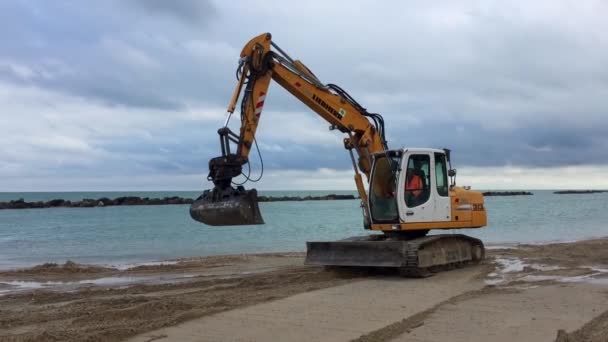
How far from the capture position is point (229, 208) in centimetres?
1025

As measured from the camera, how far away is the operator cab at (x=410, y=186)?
12.5 m

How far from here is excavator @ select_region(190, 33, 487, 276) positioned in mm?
11945

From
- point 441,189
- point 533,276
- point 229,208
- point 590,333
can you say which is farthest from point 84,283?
point 590,333

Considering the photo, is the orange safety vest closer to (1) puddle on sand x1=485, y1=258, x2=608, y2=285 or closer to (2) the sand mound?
(1) puddle on sand x1=485, y1=258, x2=608, y2=285

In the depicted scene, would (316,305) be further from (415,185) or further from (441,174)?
(441,174)

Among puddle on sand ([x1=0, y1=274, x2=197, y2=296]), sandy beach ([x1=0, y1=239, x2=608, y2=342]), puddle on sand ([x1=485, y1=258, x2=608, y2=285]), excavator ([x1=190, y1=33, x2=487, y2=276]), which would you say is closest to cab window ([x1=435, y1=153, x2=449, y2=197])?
excavator ([x1=190, y1=33, x2=487, y2=276])

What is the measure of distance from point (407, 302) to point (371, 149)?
4843 millimetres

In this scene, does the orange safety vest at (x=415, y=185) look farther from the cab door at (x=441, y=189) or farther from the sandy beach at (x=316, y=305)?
the sandy beach at (x=316, y=305)

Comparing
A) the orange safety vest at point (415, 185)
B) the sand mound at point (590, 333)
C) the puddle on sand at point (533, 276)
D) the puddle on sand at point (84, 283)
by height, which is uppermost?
the orange safety vest at point (415, 185)

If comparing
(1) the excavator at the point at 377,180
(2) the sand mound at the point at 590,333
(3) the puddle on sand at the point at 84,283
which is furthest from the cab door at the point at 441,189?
(3) the puddle on sand at the point at 84,283

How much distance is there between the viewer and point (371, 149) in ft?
44.6

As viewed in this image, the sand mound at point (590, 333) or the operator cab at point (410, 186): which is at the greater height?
the operator cab at point (410, 186)

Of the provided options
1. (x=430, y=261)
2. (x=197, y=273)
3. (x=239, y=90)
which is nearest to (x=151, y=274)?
(x=197, y=273)

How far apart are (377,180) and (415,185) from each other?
868 mm
